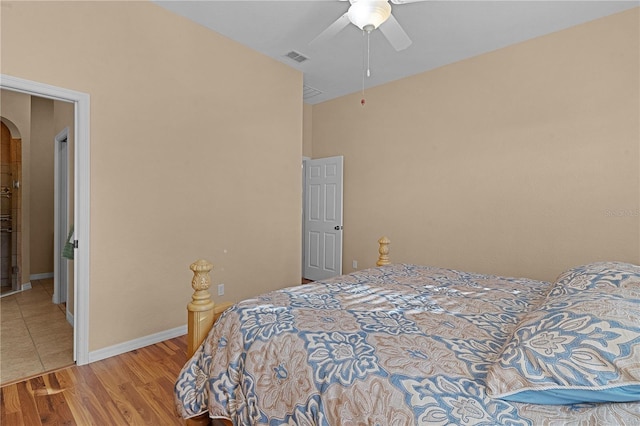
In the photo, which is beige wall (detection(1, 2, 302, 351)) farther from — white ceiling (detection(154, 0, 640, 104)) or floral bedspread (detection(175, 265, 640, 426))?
floral bedspread (detection(175, 265, 640, 426))

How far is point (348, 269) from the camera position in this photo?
193 inches

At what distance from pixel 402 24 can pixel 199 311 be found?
295 centimetres

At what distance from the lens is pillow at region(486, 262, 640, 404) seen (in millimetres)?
799

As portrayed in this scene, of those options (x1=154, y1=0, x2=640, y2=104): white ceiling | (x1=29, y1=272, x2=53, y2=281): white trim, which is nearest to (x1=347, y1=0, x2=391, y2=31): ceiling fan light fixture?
(x1=154, y1=0, x2=640, y2=104): white ceiling

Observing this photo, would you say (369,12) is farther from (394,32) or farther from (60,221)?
(60,221)

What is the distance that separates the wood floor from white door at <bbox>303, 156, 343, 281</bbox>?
2.82m

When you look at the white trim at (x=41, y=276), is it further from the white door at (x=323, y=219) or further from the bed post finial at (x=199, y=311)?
the bed post finial at (x=199, y=311)

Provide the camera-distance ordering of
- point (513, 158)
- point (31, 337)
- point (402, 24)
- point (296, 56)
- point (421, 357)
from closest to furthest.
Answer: point (421, 357)
point (31, 337)
point (402, 24)
point (513, 158)
point (296, 56)

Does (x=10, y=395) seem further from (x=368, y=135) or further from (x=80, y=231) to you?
(x=368, y=135)

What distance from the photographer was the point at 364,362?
1037 millimetres

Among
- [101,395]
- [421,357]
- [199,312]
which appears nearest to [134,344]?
[101,395]

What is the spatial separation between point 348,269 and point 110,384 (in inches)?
129

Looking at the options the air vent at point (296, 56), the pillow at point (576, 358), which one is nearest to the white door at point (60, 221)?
the air vent at point (296, 56)

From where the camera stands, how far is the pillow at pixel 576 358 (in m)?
0.80
